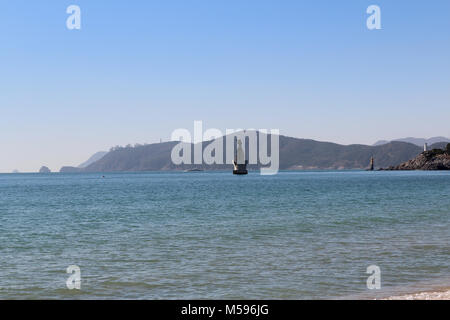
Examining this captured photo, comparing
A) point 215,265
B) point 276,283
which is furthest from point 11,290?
point 276,283

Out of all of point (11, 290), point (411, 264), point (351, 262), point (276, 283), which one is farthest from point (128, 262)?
point (411, 264)

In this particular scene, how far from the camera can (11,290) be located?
49.3 ft

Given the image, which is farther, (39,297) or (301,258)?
(301,258)

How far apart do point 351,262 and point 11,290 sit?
482 inches

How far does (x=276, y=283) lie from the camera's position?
1534 centimetres

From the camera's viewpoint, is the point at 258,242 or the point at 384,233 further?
the point at 384,233

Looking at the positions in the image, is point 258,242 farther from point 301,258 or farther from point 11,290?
point 11,290
